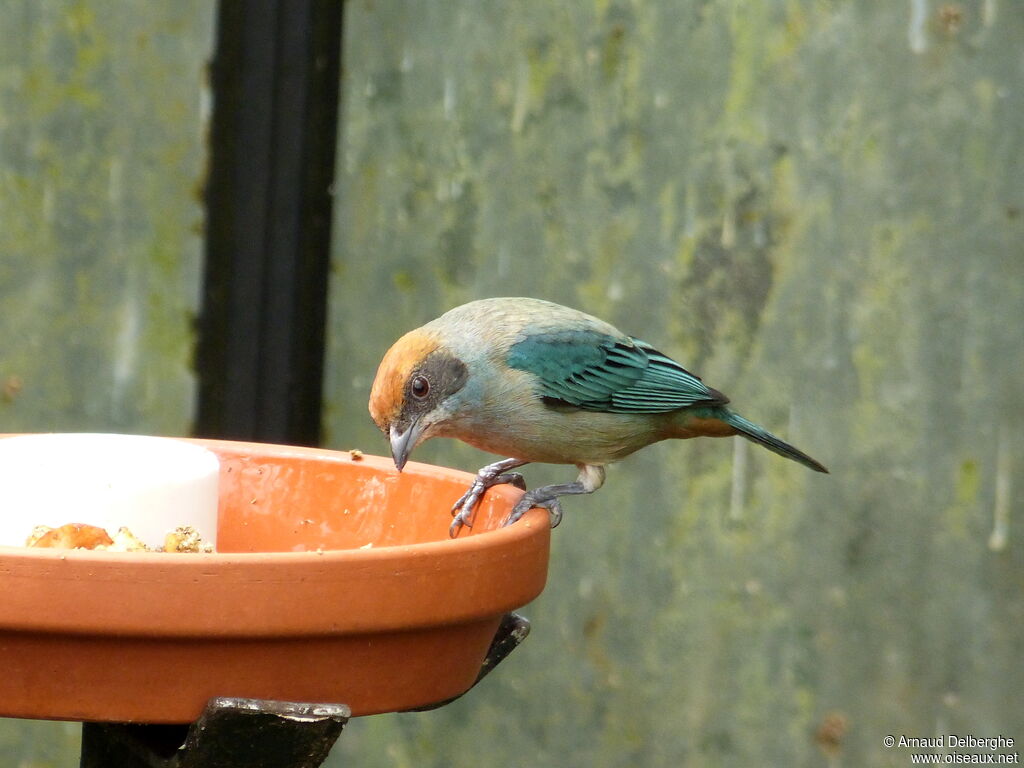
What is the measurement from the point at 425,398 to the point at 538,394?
31 centimetres

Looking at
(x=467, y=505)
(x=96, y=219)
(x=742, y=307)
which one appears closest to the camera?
(x=467, y=505)

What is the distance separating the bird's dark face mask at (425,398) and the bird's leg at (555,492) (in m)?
0.30

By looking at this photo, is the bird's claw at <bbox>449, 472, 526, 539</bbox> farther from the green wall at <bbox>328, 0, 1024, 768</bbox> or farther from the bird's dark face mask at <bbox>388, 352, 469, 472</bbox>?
the green wall at <bbox>328, 0, 1024, 768</bbox>

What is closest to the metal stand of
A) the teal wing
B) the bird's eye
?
the bird's eye

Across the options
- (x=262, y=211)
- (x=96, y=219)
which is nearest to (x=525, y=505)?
(x=262, y=211)

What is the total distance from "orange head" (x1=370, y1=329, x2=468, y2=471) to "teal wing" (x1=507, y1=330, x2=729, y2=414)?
0.65ft

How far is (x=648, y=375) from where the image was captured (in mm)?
3461

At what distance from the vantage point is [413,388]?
10.0ft

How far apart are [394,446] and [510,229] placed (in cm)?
157

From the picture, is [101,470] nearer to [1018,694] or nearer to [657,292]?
[657,292]

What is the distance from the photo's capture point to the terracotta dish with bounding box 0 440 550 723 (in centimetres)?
165

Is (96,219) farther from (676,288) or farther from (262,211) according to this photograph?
(676,288)

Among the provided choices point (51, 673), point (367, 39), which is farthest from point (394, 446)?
point (367, 39)

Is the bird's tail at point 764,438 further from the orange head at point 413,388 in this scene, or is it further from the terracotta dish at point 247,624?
the terracotta dish at point 247,624
